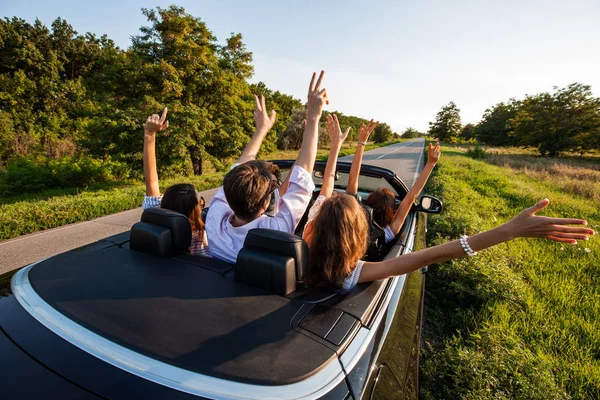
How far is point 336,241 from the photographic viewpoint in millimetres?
1407

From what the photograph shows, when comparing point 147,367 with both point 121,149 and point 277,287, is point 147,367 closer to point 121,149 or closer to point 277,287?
point 277,287

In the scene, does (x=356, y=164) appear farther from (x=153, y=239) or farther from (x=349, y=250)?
(x=153, y=239)

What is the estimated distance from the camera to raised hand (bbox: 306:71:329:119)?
2.17 m

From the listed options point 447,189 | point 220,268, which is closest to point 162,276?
point 220,268

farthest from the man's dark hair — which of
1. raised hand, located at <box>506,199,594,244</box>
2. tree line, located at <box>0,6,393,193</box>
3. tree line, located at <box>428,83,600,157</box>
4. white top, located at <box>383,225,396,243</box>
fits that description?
tree line, located at <box>428,83,600,157</box>

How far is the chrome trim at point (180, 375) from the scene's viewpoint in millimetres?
814

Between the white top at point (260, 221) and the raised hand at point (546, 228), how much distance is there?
1007 mm

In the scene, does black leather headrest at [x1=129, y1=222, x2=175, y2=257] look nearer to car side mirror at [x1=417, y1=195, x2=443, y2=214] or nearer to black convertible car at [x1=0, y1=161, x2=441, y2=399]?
black convertible car at [x1=0, y1=161, x2=441, y2=399]

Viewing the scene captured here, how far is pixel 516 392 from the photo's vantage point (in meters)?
1.83

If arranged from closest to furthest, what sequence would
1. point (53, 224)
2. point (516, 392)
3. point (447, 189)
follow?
1. point (516, 392)
2. point (53, 224)
3. point (447, 189)

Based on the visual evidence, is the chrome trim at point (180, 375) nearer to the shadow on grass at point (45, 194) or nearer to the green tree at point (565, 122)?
the shadow on grass at point (45, 194)

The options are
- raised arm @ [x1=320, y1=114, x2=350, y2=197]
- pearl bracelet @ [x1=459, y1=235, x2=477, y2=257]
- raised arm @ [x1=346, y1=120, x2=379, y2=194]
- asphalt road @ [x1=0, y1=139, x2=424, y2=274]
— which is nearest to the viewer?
pearl bracelet @ [x1=459, y1=235, x2=477, y2=257]

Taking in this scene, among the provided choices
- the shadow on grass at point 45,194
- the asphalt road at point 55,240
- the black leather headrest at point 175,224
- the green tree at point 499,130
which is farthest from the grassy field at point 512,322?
the green tree at point 499,130

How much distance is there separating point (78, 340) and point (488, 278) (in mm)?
3548
